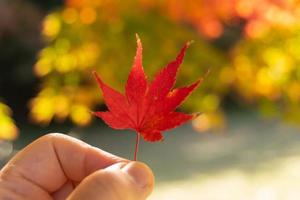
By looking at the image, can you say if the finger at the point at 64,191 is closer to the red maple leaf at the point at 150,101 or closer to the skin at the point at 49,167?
the skin at the point at 49,167

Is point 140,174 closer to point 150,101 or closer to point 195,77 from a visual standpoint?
point 150,101

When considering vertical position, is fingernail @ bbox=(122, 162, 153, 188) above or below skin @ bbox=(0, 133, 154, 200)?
above

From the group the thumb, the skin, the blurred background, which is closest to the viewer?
the thumb

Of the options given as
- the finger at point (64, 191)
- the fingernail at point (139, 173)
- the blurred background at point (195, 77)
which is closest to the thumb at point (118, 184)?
the fingernail at point (139, 173)

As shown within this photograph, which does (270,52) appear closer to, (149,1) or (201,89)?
(201,89)

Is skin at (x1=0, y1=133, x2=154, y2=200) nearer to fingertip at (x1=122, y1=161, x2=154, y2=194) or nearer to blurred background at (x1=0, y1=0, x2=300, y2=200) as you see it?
fingertip at (x1=122, y1=161, x2=154, y2=194)

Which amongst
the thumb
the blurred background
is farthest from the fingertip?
the blurred background

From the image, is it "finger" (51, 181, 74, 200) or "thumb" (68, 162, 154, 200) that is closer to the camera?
"thumb" (68, 162, 154, 200)

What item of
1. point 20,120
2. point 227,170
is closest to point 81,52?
point 227,170
